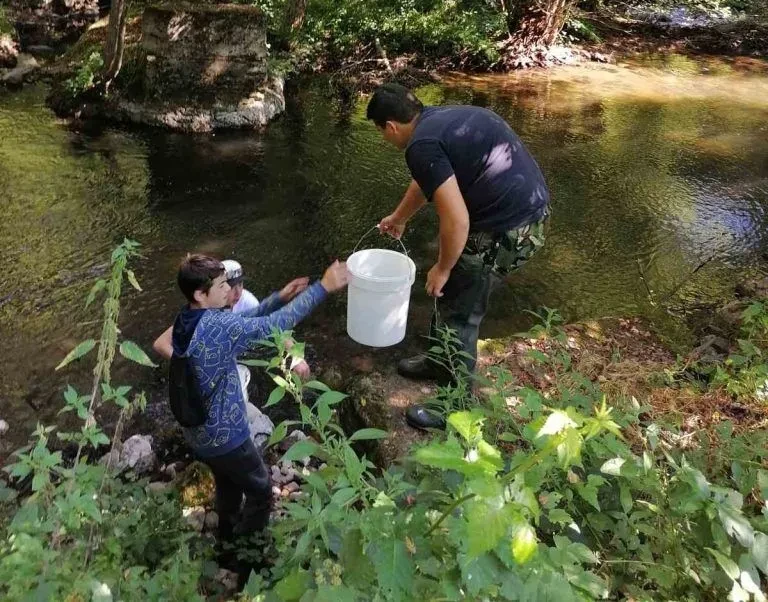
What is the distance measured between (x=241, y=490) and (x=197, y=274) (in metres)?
1.02

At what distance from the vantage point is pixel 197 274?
2314 mm

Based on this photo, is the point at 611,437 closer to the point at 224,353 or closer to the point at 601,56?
the point at 224,353

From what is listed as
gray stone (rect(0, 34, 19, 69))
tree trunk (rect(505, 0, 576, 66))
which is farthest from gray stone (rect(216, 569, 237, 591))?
tree trunk (rect(505, 0, 576, 66))

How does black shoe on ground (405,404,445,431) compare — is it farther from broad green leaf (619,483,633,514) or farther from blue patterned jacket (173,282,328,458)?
broad green leaf (619,483,633,514)

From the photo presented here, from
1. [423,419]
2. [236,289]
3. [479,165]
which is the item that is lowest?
[423,419]

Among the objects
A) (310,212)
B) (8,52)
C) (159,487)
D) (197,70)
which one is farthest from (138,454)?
Result: (8,52)

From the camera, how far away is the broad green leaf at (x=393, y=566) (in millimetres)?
1229

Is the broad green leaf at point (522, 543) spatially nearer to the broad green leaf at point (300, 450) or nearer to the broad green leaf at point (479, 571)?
the broad green leaf at point (479, 571)

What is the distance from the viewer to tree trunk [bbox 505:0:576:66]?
41.2 feet

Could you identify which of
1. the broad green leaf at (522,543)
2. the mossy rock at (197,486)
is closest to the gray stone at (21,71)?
the mossy rock at (197,486)

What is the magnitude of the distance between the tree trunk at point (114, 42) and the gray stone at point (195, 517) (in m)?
6.67

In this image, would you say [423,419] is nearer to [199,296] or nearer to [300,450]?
[199,296]

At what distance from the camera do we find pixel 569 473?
1.92m

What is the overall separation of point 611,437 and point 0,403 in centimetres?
332
